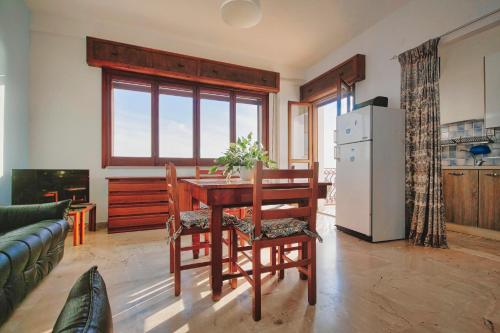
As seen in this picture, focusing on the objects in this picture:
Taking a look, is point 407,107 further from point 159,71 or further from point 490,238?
point 159,71

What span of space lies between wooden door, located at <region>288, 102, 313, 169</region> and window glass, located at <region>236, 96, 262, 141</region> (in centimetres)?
62

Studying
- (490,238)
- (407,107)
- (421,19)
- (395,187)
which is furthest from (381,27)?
(490,238)

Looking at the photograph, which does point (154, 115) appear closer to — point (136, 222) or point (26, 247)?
point (136, 222)

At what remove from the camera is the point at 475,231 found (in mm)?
3275

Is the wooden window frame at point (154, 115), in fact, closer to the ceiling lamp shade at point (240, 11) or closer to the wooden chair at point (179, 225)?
the ceiling lamp shade at point (240, 11)

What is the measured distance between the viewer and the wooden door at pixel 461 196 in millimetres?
3324

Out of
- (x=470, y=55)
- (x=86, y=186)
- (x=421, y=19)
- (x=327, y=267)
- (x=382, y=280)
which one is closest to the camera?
(x=382, y=280)

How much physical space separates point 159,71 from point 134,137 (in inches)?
43.3

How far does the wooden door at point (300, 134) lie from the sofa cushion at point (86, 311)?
4529 millimetres

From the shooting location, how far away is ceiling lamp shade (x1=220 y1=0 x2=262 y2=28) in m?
2.33

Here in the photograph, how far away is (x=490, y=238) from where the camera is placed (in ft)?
10.2

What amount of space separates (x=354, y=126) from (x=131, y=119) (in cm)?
329

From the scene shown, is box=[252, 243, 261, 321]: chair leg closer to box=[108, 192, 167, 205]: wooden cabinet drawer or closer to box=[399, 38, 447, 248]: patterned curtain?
box=[399, 38, 447, 248]: patterned curtain

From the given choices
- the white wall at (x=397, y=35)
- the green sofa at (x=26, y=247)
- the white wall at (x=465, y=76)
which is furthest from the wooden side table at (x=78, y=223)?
the white wall at (x=465, y=76)
